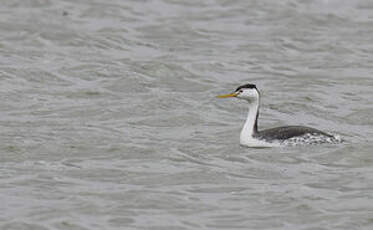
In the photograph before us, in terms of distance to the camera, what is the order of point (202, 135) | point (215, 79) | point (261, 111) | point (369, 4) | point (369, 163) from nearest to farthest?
1. point (369, 163)
2. point (202, 135)
3. point (261, 111)
4. point (215, 79)
5. point (369, 4)

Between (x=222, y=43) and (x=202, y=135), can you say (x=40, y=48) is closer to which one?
(x=222, y=43)

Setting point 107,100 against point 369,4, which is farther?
point 369,4

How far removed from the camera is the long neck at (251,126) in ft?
56.2

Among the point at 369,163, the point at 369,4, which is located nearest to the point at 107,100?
the point at 369,163

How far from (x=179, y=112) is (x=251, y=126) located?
8.90ft

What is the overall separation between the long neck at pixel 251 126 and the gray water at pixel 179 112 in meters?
0.22

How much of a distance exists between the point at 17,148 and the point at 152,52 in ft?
32.6

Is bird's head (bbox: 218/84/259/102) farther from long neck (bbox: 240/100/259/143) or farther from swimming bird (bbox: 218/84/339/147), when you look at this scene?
swimming bird (bbox: 218/84/339/147)

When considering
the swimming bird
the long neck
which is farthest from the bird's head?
the swimming bird

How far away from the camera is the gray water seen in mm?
13094

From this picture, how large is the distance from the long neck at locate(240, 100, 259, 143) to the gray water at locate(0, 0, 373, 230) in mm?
221

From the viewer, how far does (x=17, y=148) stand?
634 inches

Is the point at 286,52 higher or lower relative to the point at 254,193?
lower

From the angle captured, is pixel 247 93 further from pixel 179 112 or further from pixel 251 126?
pixel 179 112
